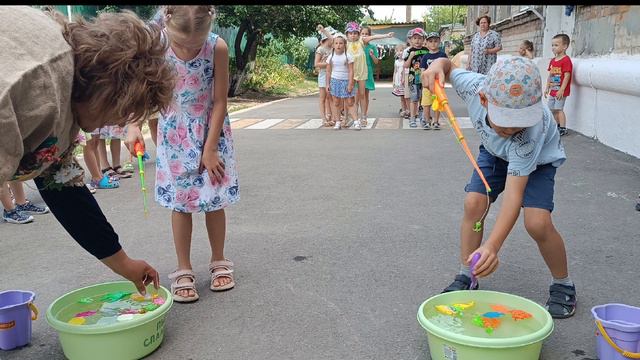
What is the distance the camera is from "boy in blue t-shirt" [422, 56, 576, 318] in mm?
2352

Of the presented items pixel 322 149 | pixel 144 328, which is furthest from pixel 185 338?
pixel 322 149

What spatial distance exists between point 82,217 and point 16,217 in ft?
10.0

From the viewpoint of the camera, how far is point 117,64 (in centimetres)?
156

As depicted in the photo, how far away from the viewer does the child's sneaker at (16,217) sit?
4551 millimetres

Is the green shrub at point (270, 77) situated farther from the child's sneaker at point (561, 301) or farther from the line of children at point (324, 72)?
the child's sneaker at point (561, 301)

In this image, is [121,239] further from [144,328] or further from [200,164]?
[144,328]

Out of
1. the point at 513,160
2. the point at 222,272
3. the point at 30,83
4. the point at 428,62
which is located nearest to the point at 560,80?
the point at 428,62

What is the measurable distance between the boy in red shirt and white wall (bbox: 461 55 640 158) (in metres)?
0.19

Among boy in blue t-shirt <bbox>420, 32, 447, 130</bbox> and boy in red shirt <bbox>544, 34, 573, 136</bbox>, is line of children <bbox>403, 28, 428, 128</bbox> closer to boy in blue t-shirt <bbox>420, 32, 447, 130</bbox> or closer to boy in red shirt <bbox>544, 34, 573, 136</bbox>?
boy in blue t-shirt <bbox>420, 32, 447, 130</bbox>

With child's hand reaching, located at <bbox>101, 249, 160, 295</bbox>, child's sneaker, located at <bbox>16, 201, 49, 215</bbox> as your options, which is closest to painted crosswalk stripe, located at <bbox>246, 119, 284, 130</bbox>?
child's sneaker, located at <bbox>16, 201, 49, 215</bbox>

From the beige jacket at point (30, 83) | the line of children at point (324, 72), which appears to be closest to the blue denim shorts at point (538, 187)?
the beige jacket at point (30, 83)

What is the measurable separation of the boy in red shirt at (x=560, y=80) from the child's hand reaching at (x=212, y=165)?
21.2 feet

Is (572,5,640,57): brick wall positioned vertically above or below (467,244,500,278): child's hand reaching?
above

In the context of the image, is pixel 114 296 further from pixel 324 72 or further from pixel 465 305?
pixel 324 72
